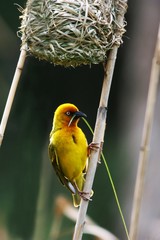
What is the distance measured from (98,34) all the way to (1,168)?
4.80 m

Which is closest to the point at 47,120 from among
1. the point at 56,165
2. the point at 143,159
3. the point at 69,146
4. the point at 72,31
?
the point at 56,165

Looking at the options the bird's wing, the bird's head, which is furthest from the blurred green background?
the bird's head

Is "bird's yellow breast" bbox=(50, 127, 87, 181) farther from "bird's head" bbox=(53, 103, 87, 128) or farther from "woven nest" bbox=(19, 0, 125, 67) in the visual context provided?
"woven nest" bbox=(19, 0, 125, 67)

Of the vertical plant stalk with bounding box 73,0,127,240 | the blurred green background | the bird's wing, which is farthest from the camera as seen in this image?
the blurred green background

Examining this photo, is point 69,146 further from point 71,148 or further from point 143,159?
point 143,159

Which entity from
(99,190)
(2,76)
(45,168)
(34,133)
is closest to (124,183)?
(99,190)

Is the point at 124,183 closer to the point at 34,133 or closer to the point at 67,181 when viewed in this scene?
the point at 34,133

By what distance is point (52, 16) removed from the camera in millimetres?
3551

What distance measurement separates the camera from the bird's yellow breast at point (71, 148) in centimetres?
401

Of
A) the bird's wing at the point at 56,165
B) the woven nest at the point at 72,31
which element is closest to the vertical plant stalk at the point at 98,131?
the woven nest at the point at 72,31

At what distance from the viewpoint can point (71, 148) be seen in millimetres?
4035

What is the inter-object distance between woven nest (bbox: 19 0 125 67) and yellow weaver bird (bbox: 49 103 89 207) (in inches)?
18.5

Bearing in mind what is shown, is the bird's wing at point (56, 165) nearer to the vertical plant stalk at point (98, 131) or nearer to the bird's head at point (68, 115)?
the bird's head at point (68, 115)

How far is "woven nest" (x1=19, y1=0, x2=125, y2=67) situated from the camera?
11.5 feet
